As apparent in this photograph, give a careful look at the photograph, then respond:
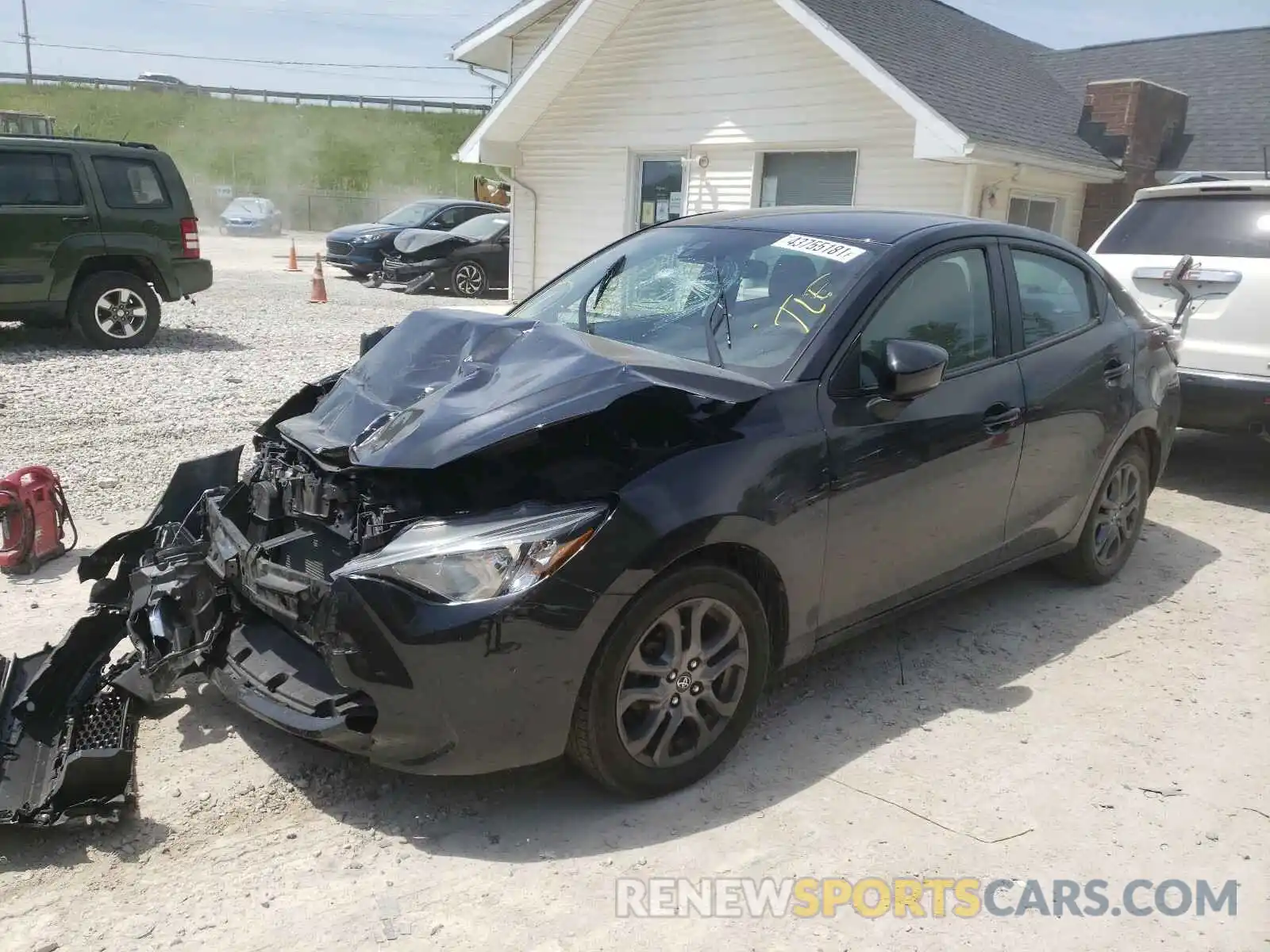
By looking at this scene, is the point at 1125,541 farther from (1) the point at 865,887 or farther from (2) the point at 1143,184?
(2) the point at 1143,184

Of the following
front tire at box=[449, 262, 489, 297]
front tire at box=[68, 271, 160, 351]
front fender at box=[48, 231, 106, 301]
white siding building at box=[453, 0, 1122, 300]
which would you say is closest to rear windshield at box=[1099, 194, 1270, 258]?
white siding building at box=[453, 0, 1122, 300]

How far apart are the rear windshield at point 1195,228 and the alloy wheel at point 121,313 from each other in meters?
9.22

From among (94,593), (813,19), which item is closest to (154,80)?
(813,19)

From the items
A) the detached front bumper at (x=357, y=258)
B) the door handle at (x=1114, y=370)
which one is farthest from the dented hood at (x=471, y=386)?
the detached front bumper at (x=357, y=258)

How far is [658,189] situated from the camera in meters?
14.1

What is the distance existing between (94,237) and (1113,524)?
32.1 feet

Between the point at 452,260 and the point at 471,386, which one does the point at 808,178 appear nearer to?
the point at 452,260

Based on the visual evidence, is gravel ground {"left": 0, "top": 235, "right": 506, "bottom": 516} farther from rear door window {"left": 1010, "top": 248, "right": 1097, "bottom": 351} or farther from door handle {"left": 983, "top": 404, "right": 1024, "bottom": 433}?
rear door window {"left": 1010, "top": 248, "right": 1097, "bottom": 351}

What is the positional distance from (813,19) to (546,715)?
10347 millimetres

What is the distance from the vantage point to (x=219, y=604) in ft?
10.2

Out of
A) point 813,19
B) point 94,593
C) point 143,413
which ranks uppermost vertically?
point 813,19

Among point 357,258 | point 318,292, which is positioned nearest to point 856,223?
point 318,292

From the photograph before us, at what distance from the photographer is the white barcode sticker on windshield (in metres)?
3.64

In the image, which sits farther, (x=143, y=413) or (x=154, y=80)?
(x=154, y=80)
